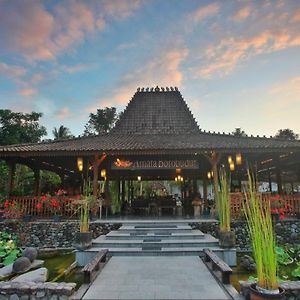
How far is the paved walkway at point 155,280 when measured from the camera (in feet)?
12.5

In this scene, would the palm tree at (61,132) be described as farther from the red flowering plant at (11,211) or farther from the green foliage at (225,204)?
the green foliage at (225,204)

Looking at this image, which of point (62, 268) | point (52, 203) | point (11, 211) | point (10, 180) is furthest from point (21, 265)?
A: point (10, 180)

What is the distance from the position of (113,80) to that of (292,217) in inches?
377

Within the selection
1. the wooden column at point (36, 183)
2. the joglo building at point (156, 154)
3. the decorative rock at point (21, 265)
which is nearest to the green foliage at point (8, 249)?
the decorative rock at point (21, 265)

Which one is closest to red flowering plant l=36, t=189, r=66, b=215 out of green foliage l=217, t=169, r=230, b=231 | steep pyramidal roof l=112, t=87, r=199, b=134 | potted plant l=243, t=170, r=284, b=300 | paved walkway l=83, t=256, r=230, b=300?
paved walkway l=83, t=256, r=230, b=300

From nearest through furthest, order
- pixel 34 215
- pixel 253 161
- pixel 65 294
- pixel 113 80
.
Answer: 1. pixel 65 294
2. pixel 34 215
3. pixel 113 80
4. pixel 253 161

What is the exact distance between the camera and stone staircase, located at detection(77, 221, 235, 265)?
6.20 metres

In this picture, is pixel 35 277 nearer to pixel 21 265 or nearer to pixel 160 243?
pixel 21 265

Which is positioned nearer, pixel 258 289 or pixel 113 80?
pixel 258 289

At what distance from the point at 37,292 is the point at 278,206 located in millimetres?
8211

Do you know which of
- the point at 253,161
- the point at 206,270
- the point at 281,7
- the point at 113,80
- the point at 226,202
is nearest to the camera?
the point at 206,270

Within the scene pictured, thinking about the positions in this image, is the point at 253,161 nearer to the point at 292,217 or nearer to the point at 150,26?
the point at 292,217

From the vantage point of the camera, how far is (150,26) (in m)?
9.02

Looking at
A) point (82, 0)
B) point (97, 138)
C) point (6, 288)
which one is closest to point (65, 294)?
point (6, 288)
